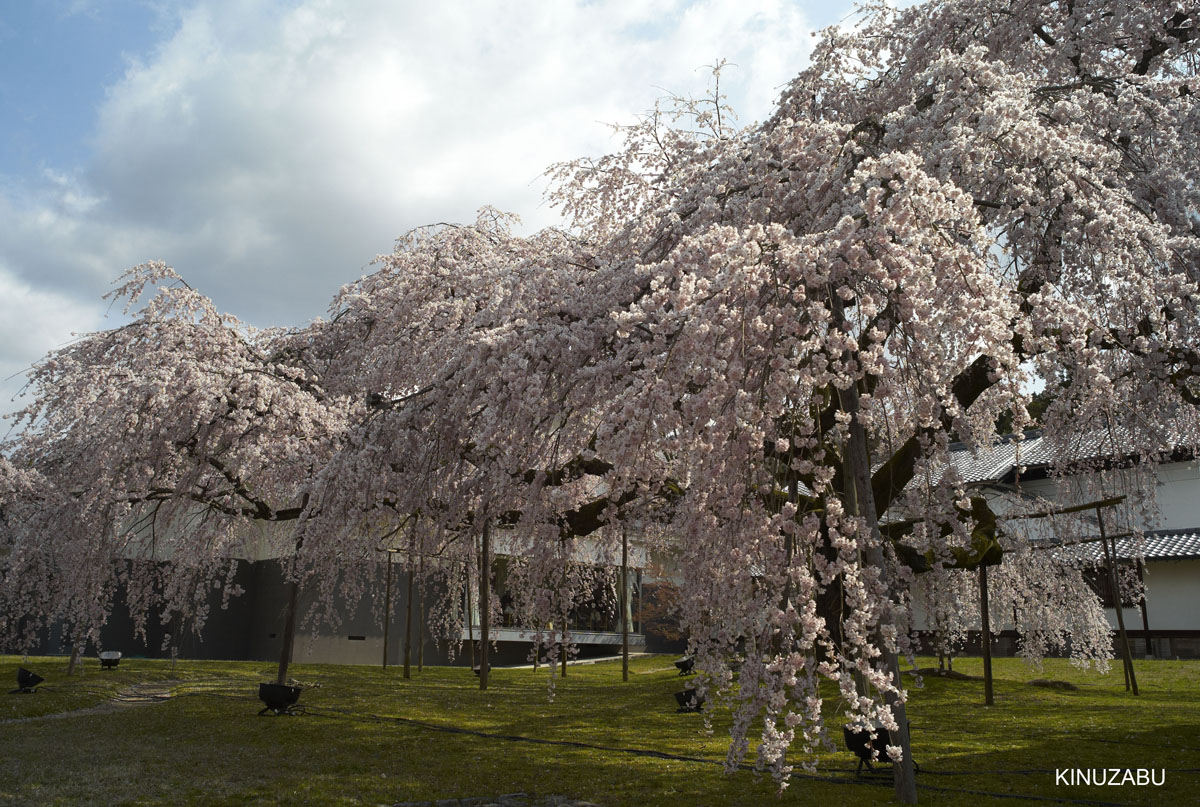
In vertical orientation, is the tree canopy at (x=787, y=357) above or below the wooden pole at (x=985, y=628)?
above

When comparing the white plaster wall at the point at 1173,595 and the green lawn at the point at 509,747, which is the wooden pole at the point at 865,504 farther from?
the white plaster wall at the point at 1173,595

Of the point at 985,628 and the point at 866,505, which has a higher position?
the point at 866,505

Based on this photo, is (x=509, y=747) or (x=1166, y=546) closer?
(x=509, y=747)

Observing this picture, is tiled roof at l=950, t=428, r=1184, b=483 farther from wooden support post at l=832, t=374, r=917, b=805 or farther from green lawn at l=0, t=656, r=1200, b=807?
wooden support post at l=832, t=374, r=917, b=805

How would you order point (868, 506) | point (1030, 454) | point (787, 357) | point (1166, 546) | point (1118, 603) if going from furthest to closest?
point (1030, 454) → point (1166, 546) → point (1118, 603) → point (868, 506) → point (787, 357)

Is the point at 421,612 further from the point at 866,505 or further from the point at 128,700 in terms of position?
the point at 866,505

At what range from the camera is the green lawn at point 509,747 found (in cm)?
698

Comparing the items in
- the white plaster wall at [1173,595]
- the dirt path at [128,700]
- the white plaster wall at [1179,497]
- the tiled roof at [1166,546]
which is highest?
the white plaster wall at [1179,497]

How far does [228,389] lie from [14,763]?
15.1ft

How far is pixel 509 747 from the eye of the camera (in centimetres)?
964

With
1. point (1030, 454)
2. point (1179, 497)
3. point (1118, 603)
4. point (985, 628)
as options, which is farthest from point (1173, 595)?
point (985, 628)

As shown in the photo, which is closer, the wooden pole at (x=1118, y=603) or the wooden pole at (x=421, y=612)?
the wooden pole at (x=421, y=612)

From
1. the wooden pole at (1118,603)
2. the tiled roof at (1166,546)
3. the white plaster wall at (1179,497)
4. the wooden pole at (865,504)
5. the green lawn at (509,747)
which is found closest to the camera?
the wooden pole at (865,504)

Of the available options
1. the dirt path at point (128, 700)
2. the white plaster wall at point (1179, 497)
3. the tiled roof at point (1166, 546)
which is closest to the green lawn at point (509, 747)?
the dirt path at point (128, 700)
